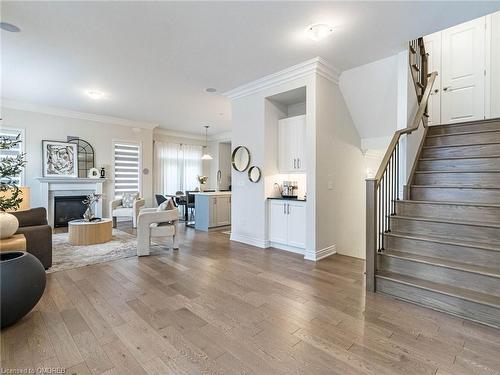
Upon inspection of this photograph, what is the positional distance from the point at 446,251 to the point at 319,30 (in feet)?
9.02

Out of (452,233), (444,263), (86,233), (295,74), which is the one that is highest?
(295,74)

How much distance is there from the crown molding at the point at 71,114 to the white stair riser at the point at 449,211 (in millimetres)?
7127

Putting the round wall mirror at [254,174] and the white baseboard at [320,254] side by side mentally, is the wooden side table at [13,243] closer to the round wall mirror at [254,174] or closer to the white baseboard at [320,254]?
the round wall mirror at [254,174]

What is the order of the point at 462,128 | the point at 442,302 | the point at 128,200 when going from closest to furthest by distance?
the point at 442,302
the point at 462,128
the point at 128,200

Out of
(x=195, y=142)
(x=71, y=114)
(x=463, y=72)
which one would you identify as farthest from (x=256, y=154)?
(x=195, y=142)

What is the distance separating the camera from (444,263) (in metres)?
2.54

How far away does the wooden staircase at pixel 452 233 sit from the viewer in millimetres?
2314

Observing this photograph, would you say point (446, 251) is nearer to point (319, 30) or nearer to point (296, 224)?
point (296, 224)

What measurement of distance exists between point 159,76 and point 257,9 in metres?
2.37

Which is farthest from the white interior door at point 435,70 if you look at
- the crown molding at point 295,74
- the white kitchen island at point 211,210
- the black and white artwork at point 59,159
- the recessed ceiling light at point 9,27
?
the black and white artwork at point 59,159

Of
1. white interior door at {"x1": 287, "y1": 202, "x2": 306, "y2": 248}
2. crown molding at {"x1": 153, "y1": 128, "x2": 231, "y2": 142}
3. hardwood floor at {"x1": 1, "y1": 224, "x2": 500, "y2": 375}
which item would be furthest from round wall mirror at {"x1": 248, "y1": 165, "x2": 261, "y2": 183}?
crown molding at {"x1": 153, "y1": 128, "x2": 231, "y2": 142}

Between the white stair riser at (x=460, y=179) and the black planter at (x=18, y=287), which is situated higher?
the white stair riser at (x=460, y=179)

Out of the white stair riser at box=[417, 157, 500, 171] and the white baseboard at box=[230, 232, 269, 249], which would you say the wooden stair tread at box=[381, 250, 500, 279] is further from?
the white baseboard at box=[230, 232, 269, 249]

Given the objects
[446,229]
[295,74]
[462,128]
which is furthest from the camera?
[295,74]
